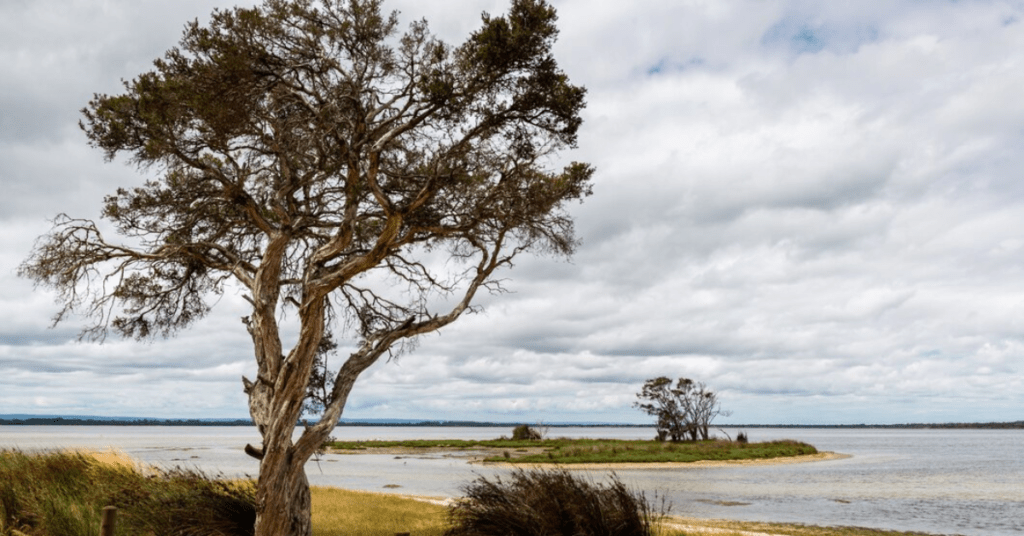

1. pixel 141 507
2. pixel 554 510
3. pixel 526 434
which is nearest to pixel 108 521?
pixel 554 510

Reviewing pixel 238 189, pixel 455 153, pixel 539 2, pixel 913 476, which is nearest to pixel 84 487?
pixel 238 189

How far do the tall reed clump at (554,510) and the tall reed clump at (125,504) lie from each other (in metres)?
3.82

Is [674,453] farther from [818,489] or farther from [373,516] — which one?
[373,516]

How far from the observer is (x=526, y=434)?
74.6 m

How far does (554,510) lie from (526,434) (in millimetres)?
65542

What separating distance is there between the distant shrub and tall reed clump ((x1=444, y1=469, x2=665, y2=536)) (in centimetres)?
6296

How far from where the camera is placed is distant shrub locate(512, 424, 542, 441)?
73625mm

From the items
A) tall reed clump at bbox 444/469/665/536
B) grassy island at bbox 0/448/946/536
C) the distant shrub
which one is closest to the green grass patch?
the distant shrub

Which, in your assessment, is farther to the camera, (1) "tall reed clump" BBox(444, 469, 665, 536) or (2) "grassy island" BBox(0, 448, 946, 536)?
(2) "grassy island" BBox(0, 448, 946, 536)

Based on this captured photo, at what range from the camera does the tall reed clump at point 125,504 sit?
11.1m

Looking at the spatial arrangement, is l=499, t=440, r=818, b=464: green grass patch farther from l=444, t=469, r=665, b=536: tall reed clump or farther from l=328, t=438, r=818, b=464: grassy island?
l=444, t=469, r=665, b=536: tall reed clump

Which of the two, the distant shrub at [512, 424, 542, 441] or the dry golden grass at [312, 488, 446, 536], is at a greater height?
the dry golden grass at [312, 488, 446, 536]

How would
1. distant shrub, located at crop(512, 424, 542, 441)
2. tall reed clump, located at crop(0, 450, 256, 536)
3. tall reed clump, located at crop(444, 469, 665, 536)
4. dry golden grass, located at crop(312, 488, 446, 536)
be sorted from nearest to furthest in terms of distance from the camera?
tall reed clump, located at crop(444, 469, 665, 536) → tall reed clump, located at crop(0, 450, 256, 536) → dry golden grass, located at crop(312, 488, 446, 536) → distant shrub, located at crop(512, 424, 542, 441)

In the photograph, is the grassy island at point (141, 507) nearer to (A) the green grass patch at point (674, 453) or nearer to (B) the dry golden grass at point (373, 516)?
(B) the dry golden grass at point (373, 516)
